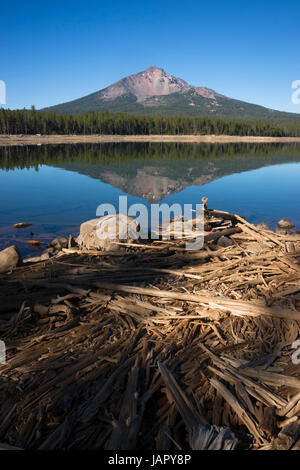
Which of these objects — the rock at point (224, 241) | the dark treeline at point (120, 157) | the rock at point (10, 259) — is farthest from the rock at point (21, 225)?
the dark treeline at point (120, 157)

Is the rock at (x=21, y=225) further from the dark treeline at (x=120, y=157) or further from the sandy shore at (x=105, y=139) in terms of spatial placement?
Answer: the sandy shore at (x=105, y=139)

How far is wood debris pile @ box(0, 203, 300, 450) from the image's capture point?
2.30 meters

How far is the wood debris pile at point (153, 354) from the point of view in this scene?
2302 mm

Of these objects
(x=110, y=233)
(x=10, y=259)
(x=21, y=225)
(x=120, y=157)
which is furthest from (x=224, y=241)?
(x=120, y=157)

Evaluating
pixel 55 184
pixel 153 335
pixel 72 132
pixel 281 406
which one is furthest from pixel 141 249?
pixel 72 132

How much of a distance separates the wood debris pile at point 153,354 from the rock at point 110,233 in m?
1.54

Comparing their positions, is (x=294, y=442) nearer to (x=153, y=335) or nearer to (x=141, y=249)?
(x=153, y=335)

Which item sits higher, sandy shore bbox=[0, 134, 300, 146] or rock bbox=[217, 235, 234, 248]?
sandy shore bbox=[0, 134, 300, 146]

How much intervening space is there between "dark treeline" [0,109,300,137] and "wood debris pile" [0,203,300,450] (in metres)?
114

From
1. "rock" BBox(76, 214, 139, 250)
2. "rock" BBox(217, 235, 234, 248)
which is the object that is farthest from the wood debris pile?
"rock" BBox(76, 214, 139, 250)

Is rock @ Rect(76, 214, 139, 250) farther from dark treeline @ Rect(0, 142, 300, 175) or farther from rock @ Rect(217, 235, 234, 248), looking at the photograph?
dark treeline @ Rect(0, 142, 300, 175)

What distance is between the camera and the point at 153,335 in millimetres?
3441

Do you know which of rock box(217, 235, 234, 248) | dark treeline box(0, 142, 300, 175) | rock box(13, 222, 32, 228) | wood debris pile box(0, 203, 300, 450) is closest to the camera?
wood debris pile box(0, 203, 300, 450)
